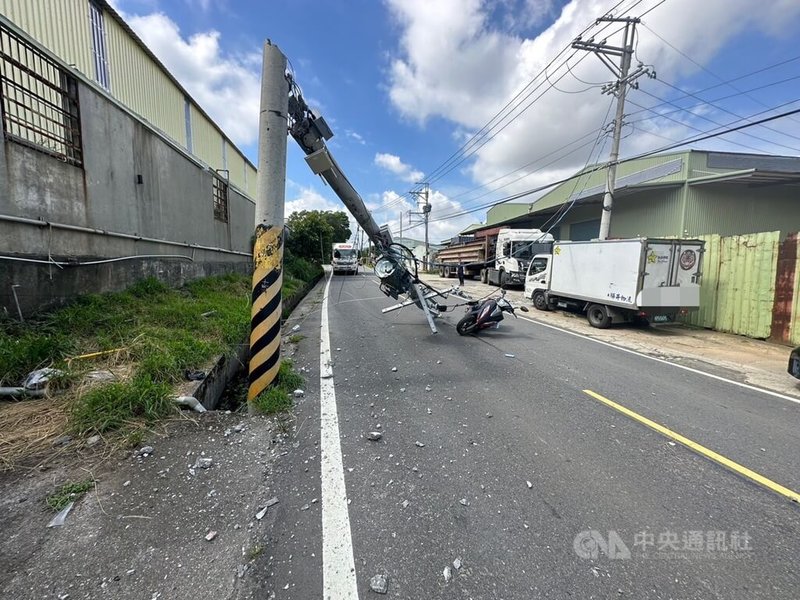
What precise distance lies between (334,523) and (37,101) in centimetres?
746

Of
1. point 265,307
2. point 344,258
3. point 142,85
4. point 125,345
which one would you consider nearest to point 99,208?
point 125,345

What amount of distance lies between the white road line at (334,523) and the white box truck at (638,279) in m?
8.64

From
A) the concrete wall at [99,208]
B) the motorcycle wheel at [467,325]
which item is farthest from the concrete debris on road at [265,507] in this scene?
the motorcycle wheel at [467,325]

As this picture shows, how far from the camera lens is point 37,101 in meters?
5.40

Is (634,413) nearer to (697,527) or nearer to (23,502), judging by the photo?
(697,527)

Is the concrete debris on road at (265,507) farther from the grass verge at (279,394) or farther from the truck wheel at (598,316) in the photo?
the truck wheel at (598,316)

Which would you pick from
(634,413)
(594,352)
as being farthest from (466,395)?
(594,352)

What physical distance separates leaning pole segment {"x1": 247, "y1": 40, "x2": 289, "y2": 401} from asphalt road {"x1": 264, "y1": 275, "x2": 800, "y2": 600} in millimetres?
856

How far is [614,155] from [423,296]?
10707 millimetres

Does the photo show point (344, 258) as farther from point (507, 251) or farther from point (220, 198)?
point (220, 198)

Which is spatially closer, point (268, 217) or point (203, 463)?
point (203, 463)

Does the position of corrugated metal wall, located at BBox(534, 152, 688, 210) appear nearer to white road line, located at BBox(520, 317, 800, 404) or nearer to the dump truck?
the dump truck

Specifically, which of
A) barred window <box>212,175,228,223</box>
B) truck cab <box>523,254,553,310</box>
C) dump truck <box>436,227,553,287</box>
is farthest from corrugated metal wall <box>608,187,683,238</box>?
barred window <box>212,175,228,223</box>

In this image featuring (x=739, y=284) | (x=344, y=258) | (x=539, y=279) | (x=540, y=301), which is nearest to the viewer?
(x=739, y=284)
